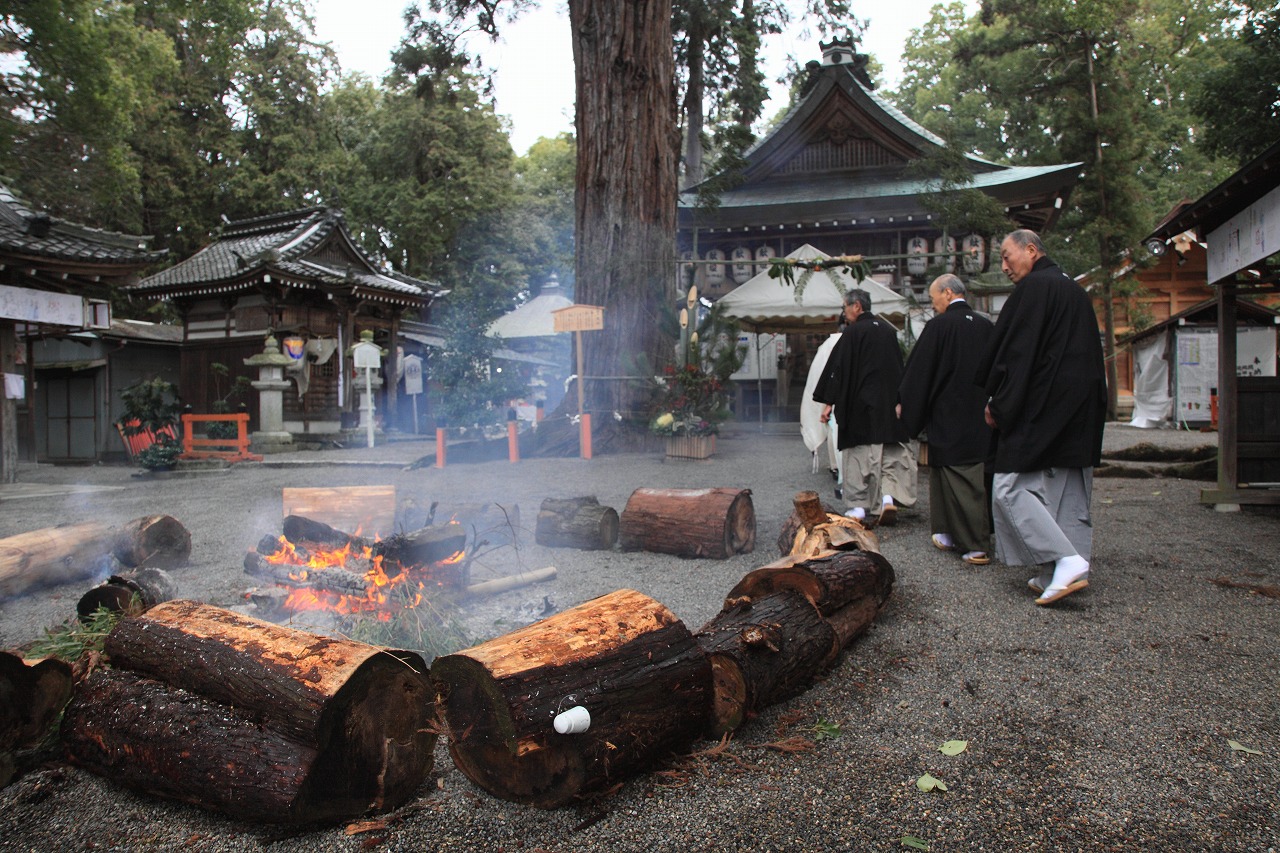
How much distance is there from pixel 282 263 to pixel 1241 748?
17.9 metres

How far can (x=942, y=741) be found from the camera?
2473mm

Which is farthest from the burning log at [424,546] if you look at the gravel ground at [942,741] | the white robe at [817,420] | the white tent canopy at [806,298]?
the white tent canopy at [806,298]

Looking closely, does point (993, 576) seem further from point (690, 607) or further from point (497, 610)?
point (497, 610)

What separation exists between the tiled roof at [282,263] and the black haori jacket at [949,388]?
15093 millimetres

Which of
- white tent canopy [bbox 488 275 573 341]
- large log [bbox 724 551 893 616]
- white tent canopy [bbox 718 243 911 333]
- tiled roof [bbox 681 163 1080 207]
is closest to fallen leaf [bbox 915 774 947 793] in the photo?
large log [bbox 724 551 893 616]

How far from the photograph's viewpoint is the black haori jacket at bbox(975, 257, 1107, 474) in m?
3.86

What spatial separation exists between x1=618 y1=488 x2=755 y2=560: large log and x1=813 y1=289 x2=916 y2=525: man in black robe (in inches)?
45.3

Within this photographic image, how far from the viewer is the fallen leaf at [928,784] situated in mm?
2184

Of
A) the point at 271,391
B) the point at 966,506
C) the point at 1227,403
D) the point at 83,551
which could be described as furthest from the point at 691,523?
the point at 271,391

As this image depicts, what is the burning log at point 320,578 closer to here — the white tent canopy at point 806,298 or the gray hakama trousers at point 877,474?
the gray hakama trousers at point 877,474

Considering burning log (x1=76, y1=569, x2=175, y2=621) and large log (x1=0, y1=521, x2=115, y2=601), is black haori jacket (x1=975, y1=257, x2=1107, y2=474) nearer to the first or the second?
burning log (x1=76, y1=569, x2=175, y2=621)

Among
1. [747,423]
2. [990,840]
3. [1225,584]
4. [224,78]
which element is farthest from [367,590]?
[224,78]

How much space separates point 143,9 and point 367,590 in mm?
25852

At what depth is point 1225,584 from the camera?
4129mm
